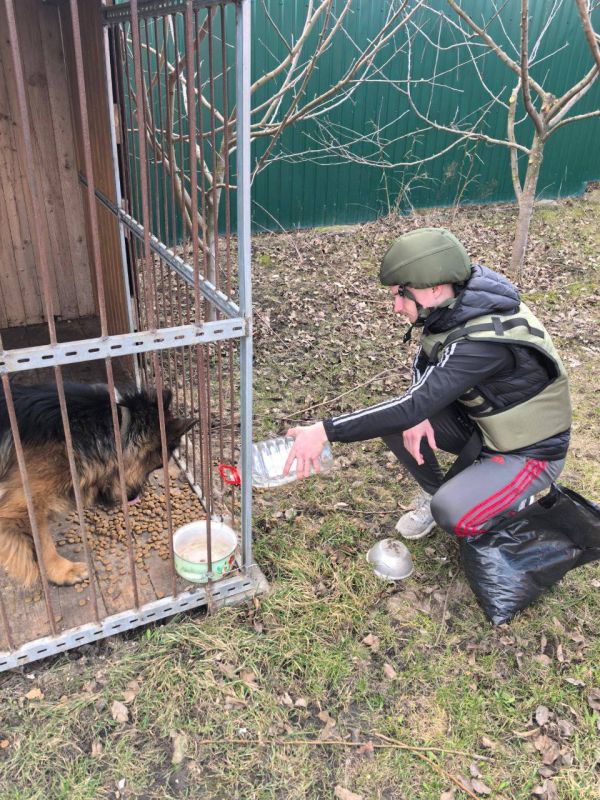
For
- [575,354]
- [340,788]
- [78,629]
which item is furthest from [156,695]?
[575,354]

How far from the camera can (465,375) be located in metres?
2.66

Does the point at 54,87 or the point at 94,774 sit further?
the point at 54,87

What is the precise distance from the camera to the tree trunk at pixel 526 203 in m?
6.55

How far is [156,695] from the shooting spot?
8.34ft

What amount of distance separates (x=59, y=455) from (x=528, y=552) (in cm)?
226

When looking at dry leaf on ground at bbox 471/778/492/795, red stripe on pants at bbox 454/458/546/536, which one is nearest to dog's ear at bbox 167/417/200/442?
red stripe on pants at bbox 454/458/546/536

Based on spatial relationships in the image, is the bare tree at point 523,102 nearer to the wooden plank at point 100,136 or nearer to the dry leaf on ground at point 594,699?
the wooden plank at point 100,136

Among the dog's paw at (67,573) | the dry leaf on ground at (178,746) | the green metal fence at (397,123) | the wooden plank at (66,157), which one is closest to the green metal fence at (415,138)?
the green metal fence at (397,123)

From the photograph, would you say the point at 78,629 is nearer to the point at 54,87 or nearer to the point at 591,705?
the point at 591,705

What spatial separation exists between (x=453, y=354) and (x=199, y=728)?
6.28ft

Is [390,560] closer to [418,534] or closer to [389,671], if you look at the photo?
[418,534]

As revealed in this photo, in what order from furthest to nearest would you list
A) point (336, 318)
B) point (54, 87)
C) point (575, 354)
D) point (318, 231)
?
point (318, 231) → point (336, 318) → point (575, 354) → point (54, 87)

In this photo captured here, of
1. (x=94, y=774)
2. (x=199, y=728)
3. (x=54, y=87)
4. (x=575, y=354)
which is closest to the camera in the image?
(x=94, y=774)

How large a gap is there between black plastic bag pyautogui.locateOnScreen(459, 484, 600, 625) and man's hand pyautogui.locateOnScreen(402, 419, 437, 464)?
1.67ft
